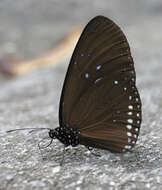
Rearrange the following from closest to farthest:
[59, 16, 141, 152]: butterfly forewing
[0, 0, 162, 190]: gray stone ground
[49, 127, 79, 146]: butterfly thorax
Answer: [0, 0, 162, 190]: gray stone ground → [59, 16, 141, 152]: butterfly forewing → [49, 127, 79, 146]: butterfly thorax

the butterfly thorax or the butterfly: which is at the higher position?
the butterfly

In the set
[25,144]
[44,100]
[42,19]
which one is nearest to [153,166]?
[25,144]

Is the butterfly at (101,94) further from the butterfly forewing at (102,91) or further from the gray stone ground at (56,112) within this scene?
the gray stone ground at (56,112)

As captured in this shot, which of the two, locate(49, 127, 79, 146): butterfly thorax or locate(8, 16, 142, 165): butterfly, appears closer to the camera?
locate(8, 16, 142, 165): butterfly

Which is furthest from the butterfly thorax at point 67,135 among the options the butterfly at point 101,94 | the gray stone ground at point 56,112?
the gray stone ground at point 56,112

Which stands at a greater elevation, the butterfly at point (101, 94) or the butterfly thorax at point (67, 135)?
the butterfly at point (101, 94)

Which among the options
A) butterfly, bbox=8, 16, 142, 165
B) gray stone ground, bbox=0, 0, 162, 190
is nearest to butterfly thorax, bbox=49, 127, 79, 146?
butterfly, bbox=8, 16, 142, 165

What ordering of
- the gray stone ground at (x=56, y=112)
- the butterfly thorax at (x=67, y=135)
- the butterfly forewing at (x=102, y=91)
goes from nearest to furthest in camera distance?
the gray stone ground at (x=56, y=112) → the butterfly forewing at (x=102, y=91) → the butterfly thorax at (x=67, y=135)

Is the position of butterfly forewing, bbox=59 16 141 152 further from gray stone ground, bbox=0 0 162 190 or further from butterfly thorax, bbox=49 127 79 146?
gray stone ground, bbox=0 0 162 190
